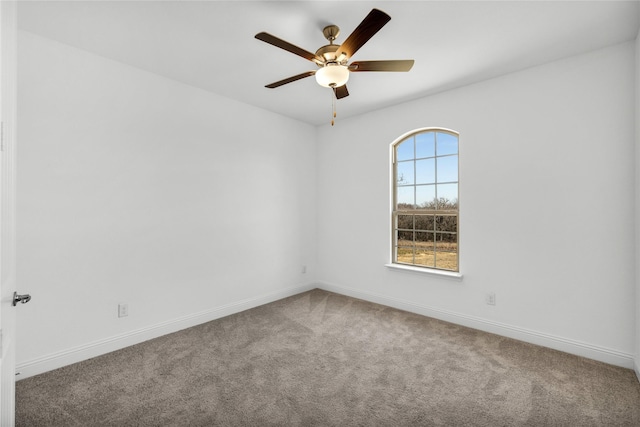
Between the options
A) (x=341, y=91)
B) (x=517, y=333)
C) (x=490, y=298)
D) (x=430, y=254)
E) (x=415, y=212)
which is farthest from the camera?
(x=415, y=212)

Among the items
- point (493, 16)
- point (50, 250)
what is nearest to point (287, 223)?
point (50, 250)

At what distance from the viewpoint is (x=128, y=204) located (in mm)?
2895

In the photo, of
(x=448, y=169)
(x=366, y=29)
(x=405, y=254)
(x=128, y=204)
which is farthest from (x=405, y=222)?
(x=128, y=204)

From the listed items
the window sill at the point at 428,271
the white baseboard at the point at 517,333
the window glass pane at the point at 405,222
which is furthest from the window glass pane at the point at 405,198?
the white baseboard at the point at 517,333

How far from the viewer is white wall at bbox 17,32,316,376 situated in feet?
7.93

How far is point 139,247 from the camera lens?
2971 millimetres

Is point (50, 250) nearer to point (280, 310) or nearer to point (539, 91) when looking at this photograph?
point (280, 310)

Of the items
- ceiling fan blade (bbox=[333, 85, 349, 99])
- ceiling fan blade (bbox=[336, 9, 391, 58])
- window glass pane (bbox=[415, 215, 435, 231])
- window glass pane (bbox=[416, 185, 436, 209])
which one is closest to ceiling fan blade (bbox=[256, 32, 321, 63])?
ceiling fan blade (bbox=[336, 9, 391, 58])

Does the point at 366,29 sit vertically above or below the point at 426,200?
above

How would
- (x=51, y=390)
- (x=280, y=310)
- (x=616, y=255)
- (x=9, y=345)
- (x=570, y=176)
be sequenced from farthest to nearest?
(x=280, y=310), (x=570, y=176), (x=616, y=255), (x=51, y=390), (x=9, y=345)

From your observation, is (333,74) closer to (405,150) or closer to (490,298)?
(405,150)

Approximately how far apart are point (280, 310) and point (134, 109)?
2751mm

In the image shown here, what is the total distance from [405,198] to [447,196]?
1.78 ft

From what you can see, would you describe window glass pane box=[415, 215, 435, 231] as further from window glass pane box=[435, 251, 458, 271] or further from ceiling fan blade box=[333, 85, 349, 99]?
ceiling fan blade box=[333, 85, 349, 99]
